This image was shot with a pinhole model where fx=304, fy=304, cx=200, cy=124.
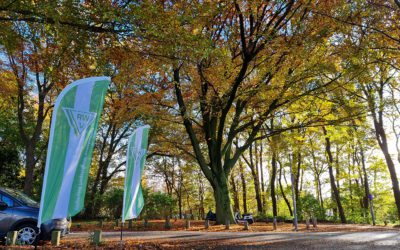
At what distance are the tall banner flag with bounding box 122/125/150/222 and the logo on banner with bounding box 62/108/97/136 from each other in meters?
2.52

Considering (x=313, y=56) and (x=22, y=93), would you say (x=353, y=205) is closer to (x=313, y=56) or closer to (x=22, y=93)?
(x=313, y=56)

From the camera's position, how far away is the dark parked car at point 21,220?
7.93 m

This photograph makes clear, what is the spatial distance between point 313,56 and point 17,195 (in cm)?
1116

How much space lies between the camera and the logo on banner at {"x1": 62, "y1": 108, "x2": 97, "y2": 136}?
4824 mm

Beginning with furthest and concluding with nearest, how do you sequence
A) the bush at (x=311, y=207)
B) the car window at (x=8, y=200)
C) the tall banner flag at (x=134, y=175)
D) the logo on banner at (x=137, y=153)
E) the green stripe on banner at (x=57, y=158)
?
the bush at (x=311, y=207)
the car window at (x=8, y=200)
the logo on banner at (x=137, y=153)
the tall banner flag at (x=134, y=175)
the green stripe on banner at (x=57, y=158)

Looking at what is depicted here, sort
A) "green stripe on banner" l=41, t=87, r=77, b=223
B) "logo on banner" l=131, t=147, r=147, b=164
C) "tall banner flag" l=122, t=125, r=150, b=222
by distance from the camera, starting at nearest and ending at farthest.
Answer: "green stripe on banner" l=41, t=87, r=77, b=223
"tall banner flag" l=122, t=125, r=150, b=222
"logo on banner" l=131, t=147, r=147, b=164

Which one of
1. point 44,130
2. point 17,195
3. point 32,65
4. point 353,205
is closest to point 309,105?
point 17,195

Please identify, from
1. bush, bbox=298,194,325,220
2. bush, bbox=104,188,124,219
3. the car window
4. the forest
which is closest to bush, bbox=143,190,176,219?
the forest

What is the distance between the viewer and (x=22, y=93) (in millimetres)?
16516

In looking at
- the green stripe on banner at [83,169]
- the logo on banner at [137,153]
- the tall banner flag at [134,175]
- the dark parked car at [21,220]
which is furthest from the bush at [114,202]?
the green stripe on banner at [83,169]

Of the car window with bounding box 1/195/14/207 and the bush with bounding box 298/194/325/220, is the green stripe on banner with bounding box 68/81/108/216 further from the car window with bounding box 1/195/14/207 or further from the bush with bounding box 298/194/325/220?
the bush with bounding box 298/194/325/220

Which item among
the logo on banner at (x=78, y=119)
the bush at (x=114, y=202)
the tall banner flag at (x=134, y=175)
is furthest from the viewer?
the bush at (x=114, y=202)

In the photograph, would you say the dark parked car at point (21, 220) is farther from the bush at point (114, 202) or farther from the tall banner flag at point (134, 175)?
the bush at point (114, 202)

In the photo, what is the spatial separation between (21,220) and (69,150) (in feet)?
15.7
